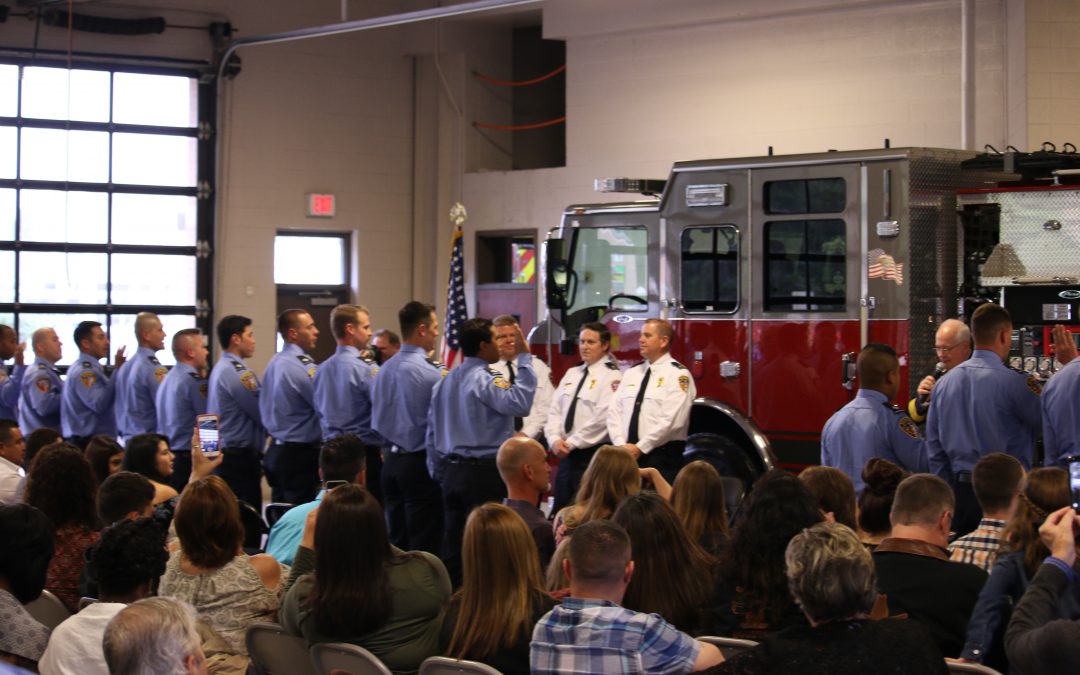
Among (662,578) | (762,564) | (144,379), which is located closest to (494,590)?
(662,578)

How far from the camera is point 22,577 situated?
439cm

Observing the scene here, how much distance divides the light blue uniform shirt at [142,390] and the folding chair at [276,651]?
6040 mm

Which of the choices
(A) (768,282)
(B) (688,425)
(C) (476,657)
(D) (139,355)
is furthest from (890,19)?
(C) (476,657)

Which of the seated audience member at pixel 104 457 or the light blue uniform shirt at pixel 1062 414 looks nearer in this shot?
the light blue uniform shirt at pixel 1062 414

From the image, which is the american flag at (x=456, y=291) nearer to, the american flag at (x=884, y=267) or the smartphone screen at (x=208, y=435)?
the american flag at (x=884, y=267)

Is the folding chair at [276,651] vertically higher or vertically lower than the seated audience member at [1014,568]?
lower

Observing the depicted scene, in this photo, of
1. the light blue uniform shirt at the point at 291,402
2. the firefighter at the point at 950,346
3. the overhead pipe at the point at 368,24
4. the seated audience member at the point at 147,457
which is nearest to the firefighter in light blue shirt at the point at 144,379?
the light blue uniform shirt at the point at 291,402

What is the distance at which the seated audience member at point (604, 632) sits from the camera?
3.45m

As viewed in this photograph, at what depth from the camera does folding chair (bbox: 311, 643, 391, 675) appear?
3.89 m

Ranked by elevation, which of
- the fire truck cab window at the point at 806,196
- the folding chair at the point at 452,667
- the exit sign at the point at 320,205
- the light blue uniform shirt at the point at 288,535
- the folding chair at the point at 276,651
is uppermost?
the exit sign at the point at 320,205

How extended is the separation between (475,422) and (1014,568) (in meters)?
4.23

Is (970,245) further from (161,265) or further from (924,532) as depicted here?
(161,265)

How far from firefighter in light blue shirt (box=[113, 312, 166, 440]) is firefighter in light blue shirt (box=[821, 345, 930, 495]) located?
18.3 feet

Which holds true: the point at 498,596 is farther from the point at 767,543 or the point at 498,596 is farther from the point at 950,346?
the point at 950,346
